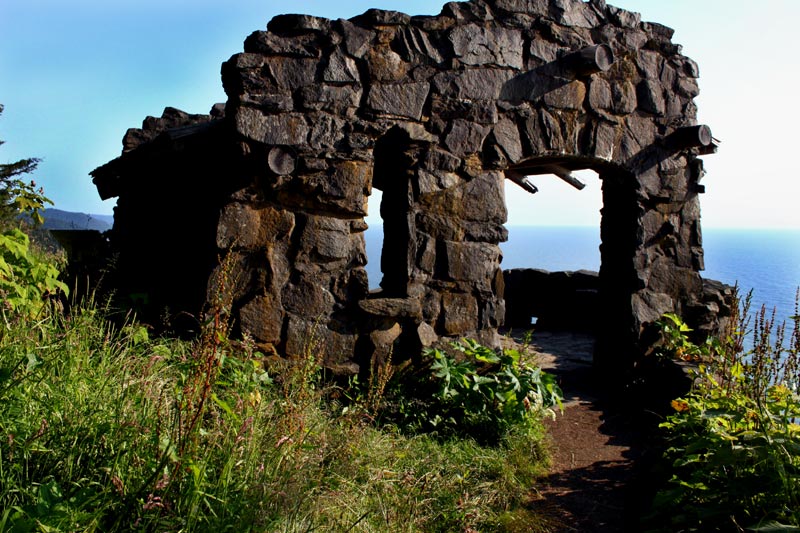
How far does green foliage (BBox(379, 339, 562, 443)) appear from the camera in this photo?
435cm

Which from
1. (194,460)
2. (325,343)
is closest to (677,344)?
(325,343)

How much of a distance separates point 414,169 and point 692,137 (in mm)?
2791

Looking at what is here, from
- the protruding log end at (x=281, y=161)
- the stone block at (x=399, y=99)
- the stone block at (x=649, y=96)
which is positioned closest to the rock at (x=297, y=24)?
the stone block at (x=399, y=99)

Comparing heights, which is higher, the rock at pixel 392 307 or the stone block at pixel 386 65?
the stone block at pixel 386 65

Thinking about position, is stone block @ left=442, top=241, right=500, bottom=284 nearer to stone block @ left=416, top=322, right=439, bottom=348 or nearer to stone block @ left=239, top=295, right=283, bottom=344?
stone block @ left=416, top=322, right=439, bottom=348

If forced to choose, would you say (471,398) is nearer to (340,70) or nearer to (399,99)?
(399,99)

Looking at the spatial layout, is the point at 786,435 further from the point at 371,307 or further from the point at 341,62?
the point at 341,62

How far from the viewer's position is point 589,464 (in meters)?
4.39

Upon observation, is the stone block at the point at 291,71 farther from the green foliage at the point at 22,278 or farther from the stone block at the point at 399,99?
the green foliage at the point at 22,278

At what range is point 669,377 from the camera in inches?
211

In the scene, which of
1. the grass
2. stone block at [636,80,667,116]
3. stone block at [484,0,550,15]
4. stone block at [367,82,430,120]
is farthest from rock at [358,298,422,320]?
stone block at [636,80,667,116]

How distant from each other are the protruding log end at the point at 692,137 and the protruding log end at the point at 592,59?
1.17m

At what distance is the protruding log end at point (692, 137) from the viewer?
228 inches

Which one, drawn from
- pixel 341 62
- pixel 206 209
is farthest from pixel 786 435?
pixel 206 209
